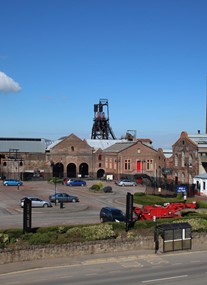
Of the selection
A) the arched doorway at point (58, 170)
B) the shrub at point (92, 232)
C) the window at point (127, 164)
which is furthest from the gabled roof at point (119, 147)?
the shrub at point (92, 232)

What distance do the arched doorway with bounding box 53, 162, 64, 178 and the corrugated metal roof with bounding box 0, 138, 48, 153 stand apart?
6600 millimetres

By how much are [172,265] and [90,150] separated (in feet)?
209

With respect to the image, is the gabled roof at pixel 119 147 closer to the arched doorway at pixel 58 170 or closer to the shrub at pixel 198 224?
the arched doorway at pixel 58 170

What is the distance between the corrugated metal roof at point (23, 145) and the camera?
310 ft

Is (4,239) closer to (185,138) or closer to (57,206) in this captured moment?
(57,206)

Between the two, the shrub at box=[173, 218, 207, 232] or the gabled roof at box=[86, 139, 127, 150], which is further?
the gabled roof at box=[86, 139, 127, 150]

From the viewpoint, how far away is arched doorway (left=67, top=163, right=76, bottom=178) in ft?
299

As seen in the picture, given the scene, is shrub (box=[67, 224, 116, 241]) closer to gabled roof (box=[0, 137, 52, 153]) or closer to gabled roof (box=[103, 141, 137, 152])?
gabled roof (box=[103, 141, 137, 152])

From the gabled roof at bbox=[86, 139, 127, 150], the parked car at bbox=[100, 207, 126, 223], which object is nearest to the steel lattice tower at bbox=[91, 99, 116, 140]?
the gabled roof at bbox=[86, 139, 127, 150]

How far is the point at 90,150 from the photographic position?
9138 centimetres

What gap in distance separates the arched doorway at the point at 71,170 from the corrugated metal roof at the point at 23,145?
7735 mm

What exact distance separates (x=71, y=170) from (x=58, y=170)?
268cm

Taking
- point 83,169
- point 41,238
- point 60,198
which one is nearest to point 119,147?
point 83,169

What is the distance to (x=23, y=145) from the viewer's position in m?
96.4
